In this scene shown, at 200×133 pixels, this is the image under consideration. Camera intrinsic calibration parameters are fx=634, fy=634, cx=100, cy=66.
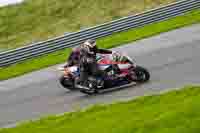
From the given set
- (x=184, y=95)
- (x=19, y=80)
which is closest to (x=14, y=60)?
(x=19, y=80)

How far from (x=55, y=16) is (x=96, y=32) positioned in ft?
30.7

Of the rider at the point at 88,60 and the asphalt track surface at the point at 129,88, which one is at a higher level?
the rider at the point at 88,60

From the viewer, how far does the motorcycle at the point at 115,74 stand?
18.0 metres

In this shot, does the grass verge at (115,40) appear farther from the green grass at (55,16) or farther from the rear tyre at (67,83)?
the green grass at (55,16)

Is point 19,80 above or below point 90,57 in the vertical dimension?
below

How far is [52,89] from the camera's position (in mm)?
19922

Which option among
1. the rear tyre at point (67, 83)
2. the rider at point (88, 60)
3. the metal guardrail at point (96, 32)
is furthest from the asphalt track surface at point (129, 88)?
the metal guardrail at point (96, 32)

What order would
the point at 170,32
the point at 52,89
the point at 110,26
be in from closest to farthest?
1. the point at 52,89
2. the point at 170,32
3. the point at 110,26

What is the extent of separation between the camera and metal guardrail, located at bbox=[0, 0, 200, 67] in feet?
85.9

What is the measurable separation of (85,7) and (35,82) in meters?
14.6

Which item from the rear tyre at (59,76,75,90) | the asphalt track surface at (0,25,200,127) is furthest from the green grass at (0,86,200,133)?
the rear tyre at (59,76,75,90)

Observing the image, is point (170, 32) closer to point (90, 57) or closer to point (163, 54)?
point (163, 54)

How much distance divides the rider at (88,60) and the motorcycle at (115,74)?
4.8 inches

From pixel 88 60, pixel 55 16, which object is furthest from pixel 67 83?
pixel 55 16
